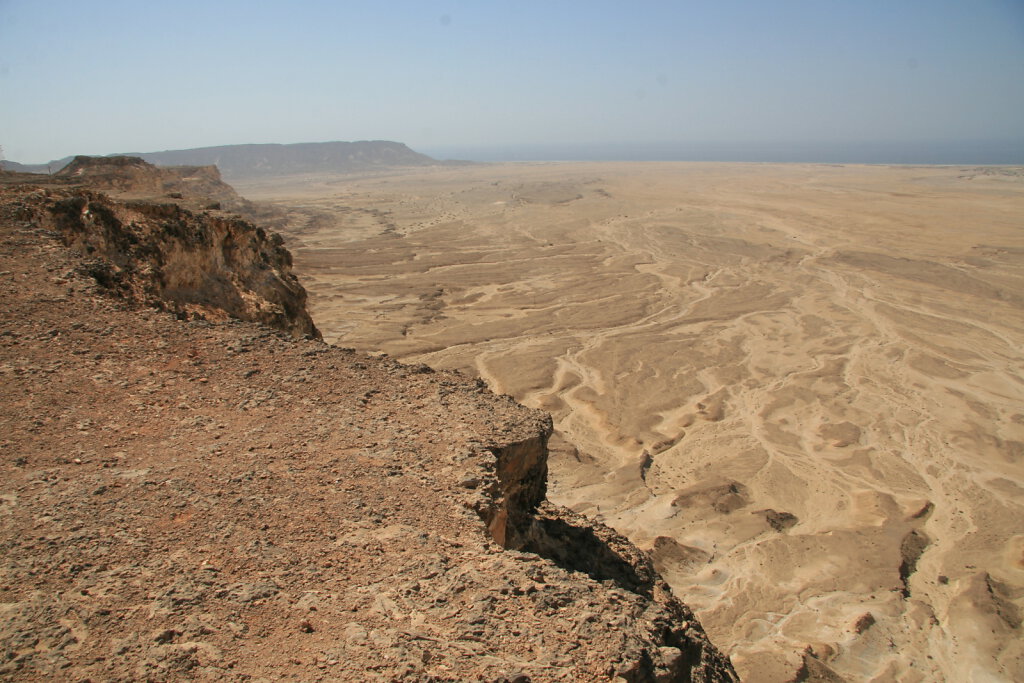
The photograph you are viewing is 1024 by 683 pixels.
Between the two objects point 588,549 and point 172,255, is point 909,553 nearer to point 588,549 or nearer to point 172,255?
point 588,549

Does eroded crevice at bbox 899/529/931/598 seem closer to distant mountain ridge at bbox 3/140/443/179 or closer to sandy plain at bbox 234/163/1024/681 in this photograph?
sandy plain at bbox 234/163/1024/681

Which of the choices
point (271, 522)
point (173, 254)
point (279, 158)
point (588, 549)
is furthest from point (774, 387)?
point (279, 158)

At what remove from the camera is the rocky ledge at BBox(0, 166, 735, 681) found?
3031 mm

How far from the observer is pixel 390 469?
14.6 feet

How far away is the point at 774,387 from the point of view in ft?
50.1

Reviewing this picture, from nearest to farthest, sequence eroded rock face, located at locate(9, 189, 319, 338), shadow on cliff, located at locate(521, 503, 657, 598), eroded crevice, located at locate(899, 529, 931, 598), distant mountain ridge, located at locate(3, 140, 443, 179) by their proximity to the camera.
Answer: shadow on cliff, located at locate(521, 503, 657, 598) < eroded rock face, located at locate(9, 189, 319, 338) < eroded crevice, located at locate(899, 529, 931, 598) < distant mountain ridge, located at locate(3, 140, 443, 179)

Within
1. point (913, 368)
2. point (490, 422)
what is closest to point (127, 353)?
point (490, 422)

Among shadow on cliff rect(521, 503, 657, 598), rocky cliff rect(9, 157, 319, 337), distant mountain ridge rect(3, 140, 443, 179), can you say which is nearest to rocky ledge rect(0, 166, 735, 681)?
shadow on cliff rect(521, 503, 657, 598)

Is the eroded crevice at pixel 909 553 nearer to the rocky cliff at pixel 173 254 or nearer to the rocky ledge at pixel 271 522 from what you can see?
the rocky ledge at pixel 271 522

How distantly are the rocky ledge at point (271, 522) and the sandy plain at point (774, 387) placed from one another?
3.44m

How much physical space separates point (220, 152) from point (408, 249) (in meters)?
91.7

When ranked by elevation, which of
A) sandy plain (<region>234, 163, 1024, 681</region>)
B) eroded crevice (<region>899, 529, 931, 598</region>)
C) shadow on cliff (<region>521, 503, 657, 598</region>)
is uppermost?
shadow on cliff (<region>521, 503, 657, 598</region>)

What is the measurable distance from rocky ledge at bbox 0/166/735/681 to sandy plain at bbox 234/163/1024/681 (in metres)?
3.44

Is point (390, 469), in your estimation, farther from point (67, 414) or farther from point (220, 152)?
point (220, 152)
